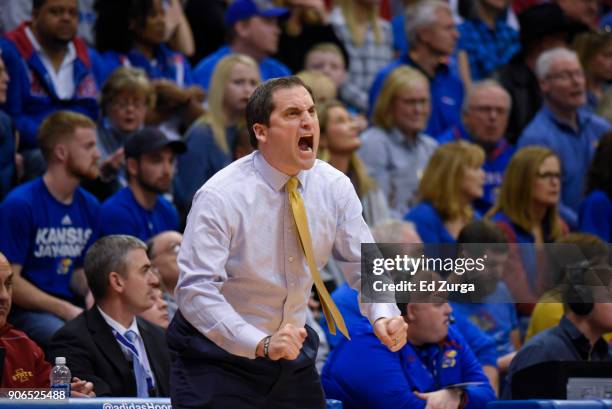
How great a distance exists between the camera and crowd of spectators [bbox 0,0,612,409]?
18.4 feet

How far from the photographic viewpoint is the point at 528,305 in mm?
7430

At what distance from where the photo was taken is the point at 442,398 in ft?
18.2

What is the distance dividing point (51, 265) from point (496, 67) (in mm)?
5427

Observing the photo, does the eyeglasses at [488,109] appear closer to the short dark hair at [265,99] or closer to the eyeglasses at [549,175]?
the eyeglasses at [549,175]

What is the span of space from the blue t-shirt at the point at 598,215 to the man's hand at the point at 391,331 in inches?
192

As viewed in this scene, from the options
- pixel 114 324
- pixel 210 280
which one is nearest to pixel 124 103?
pixel 114 324

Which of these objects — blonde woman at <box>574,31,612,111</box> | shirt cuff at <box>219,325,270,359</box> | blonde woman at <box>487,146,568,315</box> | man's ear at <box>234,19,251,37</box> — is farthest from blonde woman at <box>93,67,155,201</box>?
blonde woman at <box>574,31,612,111</box>

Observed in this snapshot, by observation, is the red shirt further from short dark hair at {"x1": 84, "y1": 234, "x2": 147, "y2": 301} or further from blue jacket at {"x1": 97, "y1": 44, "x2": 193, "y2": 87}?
blue jacket at {"x1": 97, "y1": 44, "x2": 193, "y2": 87}

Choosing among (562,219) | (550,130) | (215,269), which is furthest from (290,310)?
(550,130)

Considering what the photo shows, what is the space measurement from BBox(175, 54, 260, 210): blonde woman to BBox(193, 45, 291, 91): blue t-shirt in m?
0.76

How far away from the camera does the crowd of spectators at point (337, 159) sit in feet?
18.4

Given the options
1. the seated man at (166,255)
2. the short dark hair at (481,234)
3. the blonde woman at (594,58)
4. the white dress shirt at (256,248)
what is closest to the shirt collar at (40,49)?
the seated man at (166,255)

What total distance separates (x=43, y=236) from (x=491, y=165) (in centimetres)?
Answer: 398

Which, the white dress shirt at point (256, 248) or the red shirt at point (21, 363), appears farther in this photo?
the red shirt at point (21, 363)
